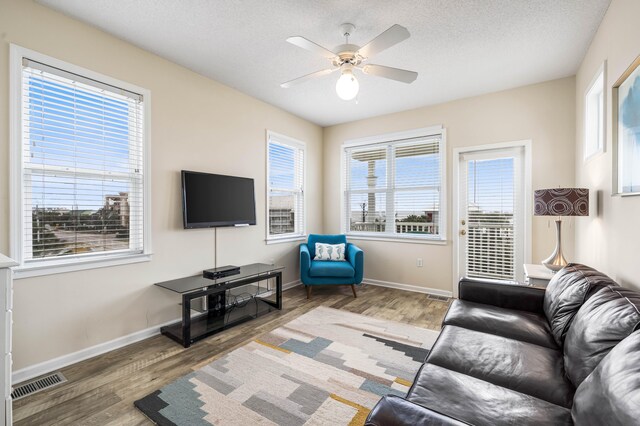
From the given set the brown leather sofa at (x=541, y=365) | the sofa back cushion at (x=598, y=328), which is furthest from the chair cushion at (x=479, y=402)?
the sofa back cushion at (x=598, y=328)

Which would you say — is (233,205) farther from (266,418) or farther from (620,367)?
(620,367)

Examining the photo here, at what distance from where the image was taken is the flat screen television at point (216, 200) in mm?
3154

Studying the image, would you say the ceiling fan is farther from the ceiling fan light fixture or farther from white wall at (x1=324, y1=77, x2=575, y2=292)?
white wall at (x1=324, y1=77, x2=575, y2=292)

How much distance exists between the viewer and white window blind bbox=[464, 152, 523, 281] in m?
3.83

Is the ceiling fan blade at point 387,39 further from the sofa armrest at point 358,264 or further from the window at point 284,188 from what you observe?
the sofa armrest at point 358,264

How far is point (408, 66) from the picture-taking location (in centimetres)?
316

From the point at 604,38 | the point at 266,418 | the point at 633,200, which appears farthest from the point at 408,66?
the point at 266,418

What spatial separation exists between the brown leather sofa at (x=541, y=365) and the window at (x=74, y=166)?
8.83ft

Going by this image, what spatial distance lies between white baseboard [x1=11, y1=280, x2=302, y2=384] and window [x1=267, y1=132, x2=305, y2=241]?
190cm

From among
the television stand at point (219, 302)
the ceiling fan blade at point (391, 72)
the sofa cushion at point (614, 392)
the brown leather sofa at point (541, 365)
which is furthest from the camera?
the television stand at point (219, 302)

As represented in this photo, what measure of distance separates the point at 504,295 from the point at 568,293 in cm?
54

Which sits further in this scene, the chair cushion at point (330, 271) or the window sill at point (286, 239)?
the window sill at point (286, 239)

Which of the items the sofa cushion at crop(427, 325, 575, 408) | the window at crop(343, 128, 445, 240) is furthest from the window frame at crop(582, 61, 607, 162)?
the sofa cushion at crop(427, 325, 575, 408)

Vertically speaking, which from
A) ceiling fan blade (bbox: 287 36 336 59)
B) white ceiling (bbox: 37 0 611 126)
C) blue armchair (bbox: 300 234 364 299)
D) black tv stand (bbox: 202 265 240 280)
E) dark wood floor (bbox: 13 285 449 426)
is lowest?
dark wood floor (bbox: 13 285 449 426)
